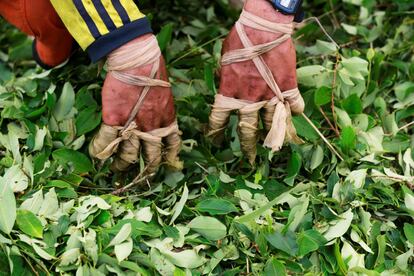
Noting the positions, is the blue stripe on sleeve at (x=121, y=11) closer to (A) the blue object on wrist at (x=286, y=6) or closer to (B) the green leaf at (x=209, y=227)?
(A) the blue object on wrist at (x=286, y=6)

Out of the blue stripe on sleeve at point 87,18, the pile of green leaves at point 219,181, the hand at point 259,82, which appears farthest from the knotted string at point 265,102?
the blue stripe on sleeve at point 87,18

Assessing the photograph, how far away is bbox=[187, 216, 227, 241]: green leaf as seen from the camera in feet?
3.26

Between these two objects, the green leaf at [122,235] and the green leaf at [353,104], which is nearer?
→ the green leaf at [122,235]

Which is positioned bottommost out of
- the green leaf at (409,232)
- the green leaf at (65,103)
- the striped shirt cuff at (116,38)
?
the green leaf at (409,232)

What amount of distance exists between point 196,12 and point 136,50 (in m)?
0.60

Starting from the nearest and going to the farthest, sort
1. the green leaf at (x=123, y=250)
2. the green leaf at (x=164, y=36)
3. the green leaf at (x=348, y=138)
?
the green leaf at (x=123, y=250), the green leaf at (x=348, y=138), the green leaf at (x=164, y=36)

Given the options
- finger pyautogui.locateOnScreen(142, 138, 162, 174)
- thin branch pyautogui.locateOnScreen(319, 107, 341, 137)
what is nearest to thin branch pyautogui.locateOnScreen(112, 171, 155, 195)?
finger pyautogui.locateOnScreen(142, 138, 162, 174)

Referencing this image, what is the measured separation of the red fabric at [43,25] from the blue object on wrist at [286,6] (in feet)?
1.33

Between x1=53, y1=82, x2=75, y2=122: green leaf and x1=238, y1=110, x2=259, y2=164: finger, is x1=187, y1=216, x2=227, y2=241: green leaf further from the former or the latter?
x1=53, y1=82, x2=75, y2=122: green leaf

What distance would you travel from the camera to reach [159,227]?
1013 mm

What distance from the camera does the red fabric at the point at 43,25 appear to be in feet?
3.75

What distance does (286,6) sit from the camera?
986mm

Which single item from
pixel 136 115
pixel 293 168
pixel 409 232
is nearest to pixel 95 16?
pixel 136 115

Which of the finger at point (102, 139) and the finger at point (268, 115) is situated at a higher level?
the finger at point (268, 115)
